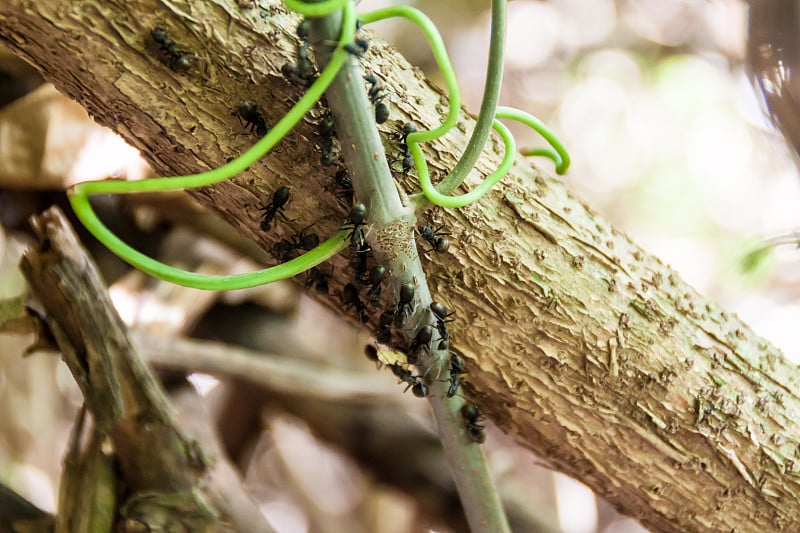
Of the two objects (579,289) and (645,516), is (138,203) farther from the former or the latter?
(645,516)

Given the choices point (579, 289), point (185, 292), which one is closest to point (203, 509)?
point (579, 289)

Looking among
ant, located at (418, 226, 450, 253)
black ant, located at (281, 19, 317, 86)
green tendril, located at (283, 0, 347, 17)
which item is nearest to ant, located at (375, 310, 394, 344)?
ant, located at (418, 226, 450, 253)

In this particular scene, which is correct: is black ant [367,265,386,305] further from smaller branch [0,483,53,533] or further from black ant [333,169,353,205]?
smaller branch [0,483,53,533]

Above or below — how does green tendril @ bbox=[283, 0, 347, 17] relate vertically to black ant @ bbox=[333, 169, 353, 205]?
below

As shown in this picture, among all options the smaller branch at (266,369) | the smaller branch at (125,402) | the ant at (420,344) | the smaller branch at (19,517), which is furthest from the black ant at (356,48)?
the smaller branch at (266,369)

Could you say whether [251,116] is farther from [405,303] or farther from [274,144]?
[405,303]

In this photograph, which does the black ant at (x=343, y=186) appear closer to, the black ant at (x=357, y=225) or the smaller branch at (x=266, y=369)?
the black ant at (x=357, y=225)
